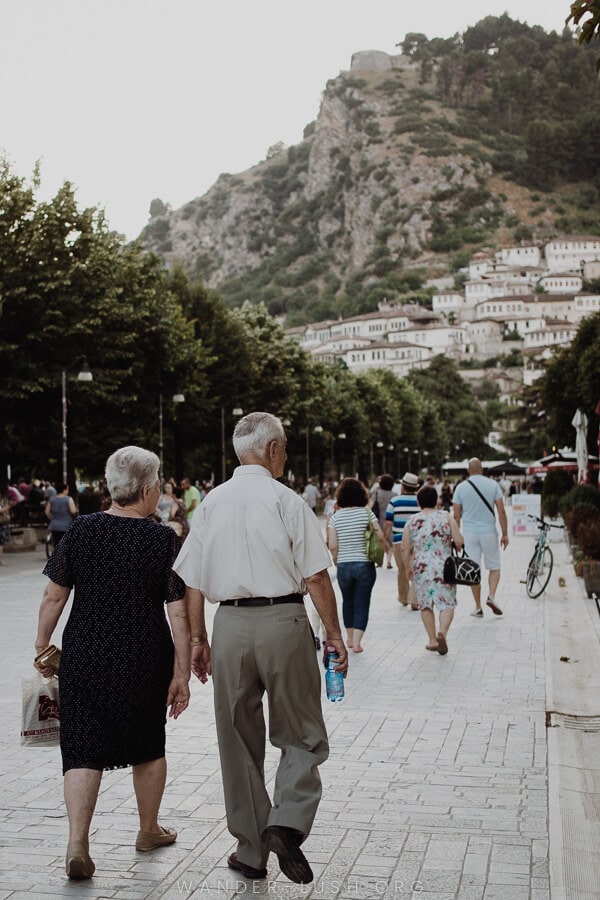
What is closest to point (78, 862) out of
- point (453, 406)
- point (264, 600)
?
point (264, 600)

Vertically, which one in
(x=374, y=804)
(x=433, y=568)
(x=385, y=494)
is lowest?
(x=374, y=804)

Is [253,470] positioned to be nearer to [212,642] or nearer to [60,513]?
[212,642]

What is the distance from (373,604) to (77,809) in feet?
39.0

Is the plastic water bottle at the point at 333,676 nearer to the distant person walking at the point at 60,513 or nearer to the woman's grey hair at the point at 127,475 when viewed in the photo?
the woman's grey hair at the point at 127,475

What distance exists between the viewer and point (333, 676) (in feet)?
18.1

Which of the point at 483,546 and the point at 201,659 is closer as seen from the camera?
the point at 201,659

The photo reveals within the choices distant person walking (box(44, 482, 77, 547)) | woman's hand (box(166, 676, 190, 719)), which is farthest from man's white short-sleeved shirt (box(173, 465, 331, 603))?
distant person walking (box(44, 482, 77, 547))

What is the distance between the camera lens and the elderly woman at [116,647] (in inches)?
203

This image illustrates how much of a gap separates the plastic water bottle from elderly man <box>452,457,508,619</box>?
367 inches

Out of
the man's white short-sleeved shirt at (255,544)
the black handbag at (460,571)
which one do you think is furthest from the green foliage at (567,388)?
the man's white short-sleeved shirt at (255,544)

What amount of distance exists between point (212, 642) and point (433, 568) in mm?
6965

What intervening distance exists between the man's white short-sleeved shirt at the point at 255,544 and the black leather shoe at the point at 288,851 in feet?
3.15

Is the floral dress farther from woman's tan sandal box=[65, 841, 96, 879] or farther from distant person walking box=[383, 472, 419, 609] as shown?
woman's tan sandal box=[65, 841, 96, 879]

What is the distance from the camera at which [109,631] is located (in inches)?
205
